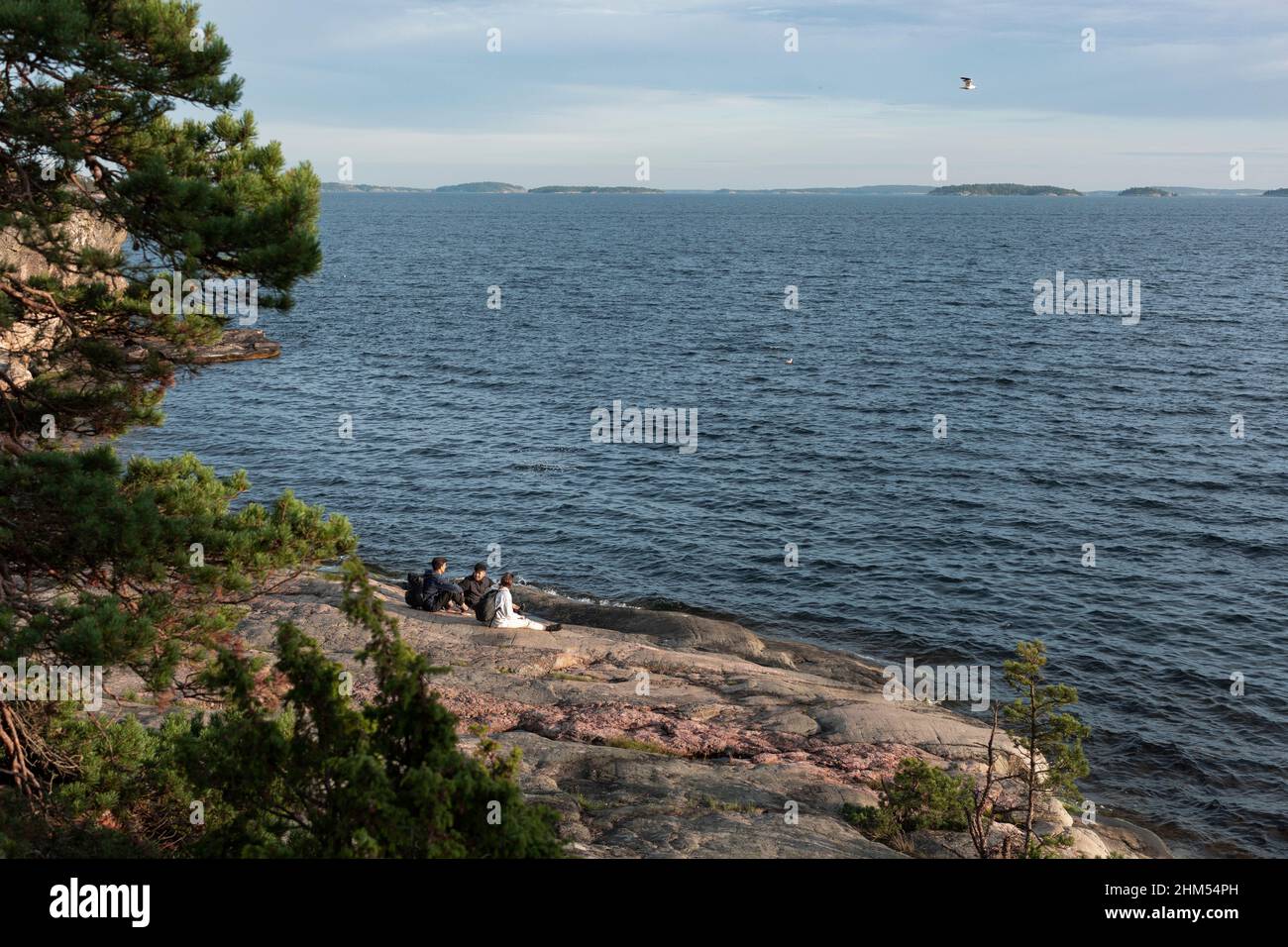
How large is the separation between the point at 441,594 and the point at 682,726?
903 cm

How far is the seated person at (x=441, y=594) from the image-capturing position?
27.0 m

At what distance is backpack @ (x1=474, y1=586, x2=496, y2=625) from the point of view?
26.0m

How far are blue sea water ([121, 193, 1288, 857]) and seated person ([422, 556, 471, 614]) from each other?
6.96 metres

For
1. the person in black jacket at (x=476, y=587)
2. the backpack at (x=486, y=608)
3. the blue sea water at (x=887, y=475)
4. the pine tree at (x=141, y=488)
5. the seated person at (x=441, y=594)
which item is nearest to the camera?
the pine tree at (x=141, y=488)

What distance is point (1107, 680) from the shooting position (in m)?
27.9

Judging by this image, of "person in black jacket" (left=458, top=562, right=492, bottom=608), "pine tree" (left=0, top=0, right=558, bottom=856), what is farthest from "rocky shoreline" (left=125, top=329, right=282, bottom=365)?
"pine tree" (left=0, top=0, right=558, bottom=856)

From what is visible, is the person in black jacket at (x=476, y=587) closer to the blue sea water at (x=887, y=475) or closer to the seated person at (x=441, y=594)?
the seated person at (x=441, y=594)

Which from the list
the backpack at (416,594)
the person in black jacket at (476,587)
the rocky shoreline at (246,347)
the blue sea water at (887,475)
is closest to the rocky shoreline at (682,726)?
the backpack at (416,594)

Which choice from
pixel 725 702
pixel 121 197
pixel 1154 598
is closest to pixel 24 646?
pixel 121 197

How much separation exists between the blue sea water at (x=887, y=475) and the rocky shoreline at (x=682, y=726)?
3.40m

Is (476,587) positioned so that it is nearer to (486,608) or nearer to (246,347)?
(486,608)

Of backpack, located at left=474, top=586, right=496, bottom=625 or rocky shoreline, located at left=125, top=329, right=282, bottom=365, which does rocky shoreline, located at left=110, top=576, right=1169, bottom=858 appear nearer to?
backpack, located at left=474, top=586, right=496, bottom=625
